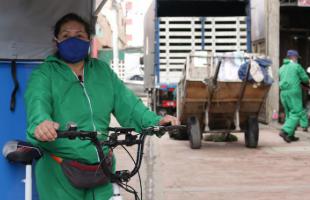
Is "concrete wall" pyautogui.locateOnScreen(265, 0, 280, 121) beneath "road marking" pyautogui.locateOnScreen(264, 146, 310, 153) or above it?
above

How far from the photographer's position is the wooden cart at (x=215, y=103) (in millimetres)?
10125

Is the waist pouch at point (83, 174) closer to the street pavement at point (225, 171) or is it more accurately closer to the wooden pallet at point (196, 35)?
the street pavement at point (225, 171)

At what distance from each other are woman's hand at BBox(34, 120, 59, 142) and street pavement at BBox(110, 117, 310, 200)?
372 cm

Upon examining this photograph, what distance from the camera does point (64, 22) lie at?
10.9 feet

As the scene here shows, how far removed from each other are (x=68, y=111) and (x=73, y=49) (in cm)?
35

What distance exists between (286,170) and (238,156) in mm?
1497

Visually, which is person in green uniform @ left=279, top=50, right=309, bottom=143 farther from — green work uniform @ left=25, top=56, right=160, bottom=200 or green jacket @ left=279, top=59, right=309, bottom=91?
green work uniform @ left=25, top=56, right=160, bottom=200

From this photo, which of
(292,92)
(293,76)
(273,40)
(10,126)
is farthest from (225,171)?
(273,40)

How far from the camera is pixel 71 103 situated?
10.6 feet

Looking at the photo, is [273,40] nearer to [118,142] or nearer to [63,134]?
[118,142]

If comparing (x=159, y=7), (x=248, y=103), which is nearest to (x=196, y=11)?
(x=159, y=7)

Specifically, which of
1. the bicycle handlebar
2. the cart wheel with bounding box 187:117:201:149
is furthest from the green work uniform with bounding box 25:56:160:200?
the cart wheel with bounding box 187:117:201:149

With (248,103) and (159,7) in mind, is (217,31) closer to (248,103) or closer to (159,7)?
(159,7)

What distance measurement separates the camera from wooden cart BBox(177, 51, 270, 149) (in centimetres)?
1012
